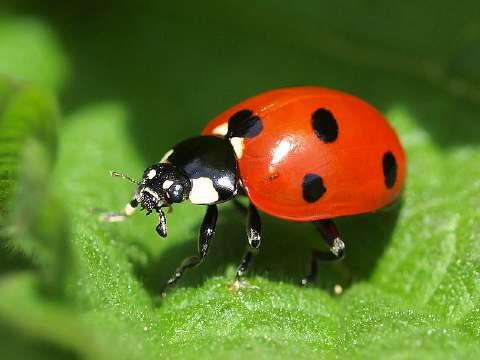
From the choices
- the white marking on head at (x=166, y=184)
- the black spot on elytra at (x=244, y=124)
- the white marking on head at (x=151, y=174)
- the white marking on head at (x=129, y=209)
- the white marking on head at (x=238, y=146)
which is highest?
the black spot on elytra at (x=244, y=124)

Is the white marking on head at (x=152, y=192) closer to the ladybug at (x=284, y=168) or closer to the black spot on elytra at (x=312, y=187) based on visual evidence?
the ladybug at (x=284, y=168)

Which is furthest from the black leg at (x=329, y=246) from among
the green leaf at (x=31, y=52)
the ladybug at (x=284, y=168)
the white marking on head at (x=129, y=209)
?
the green leaf at (x=31, y=52)

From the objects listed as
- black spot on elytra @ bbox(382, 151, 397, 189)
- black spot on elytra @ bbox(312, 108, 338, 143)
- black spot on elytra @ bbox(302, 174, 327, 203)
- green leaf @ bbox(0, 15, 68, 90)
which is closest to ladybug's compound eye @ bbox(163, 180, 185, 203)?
black spot on elytra @ bbox(302, 174, 327, 203)

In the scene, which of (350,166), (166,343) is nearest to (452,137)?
(350,166)

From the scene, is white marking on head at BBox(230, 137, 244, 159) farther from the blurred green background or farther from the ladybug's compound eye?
the blurred green background

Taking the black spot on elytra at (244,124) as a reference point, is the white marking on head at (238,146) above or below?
below

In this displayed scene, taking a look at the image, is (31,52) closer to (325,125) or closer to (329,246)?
(325,125)

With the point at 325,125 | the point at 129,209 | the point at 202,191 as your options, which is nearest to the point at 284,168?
the point at 325,125
